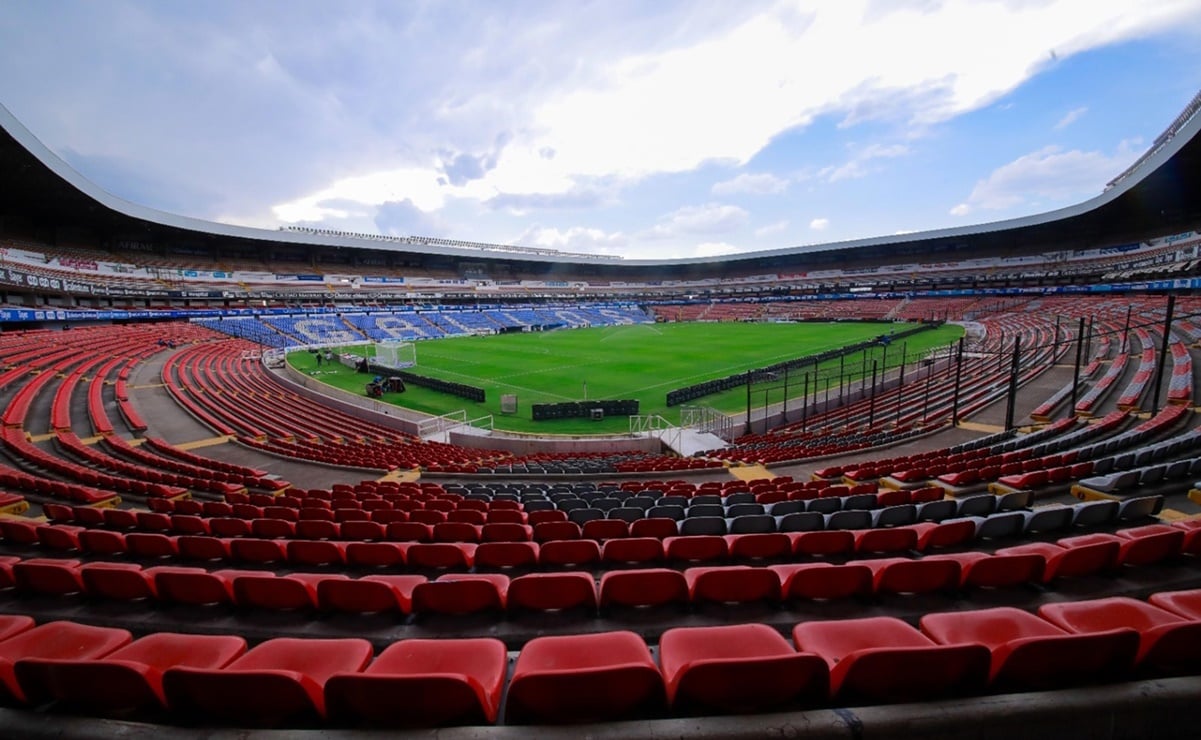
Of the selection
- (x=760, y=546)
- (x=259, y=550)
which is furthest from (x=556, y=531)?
(x=259, y=550)

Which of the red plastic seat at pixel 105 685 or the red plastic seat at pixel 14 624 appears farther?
the red plastic seat at pixel 14 624

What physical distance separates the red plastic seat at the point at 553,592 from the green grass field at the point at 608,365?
675 inches

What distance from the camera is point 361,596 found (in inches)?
150

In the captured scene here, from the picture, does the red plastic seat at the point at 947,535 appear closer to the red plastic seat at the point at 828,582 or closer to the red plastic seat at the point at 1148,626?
the red plastic seat at the point at 828,582

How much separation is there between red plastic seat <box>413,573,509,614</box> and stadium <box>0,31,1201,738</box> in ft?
0.08

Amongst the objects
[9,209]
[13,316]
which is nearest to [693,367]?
[13,316]

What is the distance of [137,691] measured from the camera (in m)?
2.31

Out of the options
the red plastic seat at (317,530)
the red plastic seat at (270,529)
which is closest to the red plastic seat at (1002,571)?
the red plastic seat at (317,530)

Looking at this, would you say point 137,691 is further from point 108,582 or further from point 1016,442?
point 1016,442

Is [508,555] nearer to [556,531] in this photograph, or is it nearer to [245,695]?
[556,531]

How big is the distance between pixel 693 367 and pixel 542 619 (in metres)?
31.8

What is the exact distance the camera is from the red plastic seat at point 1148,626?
7.63 ft

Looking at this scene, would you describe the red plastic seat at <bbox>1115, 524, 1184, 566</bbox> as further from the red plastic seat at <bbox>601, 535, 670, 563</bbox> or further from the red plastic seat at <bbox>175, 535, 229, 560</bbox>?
the red plastic seat at <bbox>175, 535, 229, 560</bbox>

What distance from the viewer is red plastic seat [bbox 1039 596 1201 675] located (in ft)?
7.63
